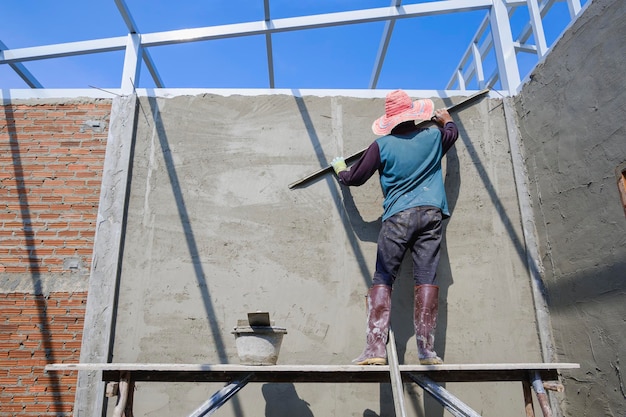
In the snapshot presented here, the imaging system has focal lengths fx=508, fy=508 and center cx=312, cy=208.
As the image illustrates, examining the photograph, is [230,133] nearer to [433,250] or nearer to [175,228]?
[175,228]

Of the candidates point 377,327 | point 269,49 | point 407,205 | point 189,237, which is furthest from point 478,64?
point 377,327

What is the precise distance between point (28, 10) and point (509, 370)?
492 cm

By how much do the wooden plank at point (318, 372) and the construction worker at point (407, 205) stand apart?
11 cm

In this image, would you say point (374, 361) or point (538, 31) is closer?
point (374, 361)

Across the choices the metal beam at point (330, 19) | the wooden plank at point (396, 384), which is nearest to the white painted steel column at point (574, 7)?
the metal beam at point (330, 19)

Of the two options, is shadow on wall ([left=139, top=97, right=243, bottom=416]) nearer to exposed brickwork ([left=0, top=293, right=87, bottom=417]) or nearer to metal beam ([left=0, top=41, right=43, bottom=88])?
exposed brickwork ([left=0, top=293, right=87, bottom=417])

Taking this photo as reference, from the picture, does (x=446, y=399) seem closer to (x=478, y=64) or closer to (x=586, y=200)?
(x=586, y=200)

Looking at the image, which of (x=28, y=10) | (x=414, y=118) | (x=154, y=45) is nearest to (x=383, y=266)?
(x=414, y=118)

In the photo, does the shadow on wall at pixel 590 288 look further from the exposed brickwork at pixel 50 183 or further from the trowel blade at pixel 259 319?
the exposed brickwork at pixel 50 183

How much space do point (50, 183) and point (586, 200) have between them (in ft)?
12.0

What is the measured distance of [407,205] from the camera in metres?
3.20

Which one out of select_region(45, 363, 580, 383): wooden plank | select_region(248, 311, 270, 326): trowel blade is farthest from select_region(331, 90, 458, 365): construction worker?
select_region(248, 311, 270, 326): trowel blade

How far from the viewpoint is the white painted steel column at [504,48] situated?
4.14 m

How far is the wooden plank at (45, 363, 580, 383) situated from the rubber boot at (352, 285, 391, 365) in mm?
90
